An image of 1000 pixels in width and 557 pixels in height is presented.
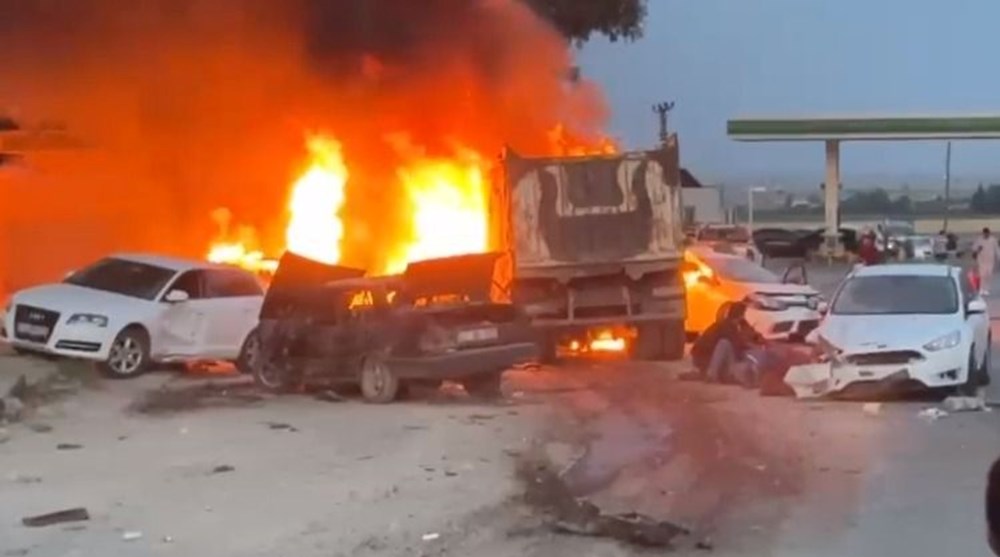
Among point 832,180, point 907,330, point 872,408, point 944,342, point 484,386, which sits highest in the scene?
point 832,180

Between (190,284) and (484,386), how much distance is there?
15.2 feet

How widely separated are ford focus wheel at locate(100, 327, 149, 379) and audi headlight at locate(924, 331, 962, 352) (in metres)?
8.78

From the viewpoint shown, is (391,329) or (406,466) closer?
(406,466)

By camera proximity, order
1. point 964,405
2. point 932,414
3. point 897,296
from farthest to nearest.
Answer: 1. point 897,296
2. point 964,405
3. point 932,414

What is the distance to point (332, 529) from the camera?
984 centimetres

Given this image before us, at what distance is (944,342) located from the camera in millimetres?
16984

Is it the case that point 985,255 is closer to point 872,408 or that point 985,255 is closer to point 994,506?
point 872,408

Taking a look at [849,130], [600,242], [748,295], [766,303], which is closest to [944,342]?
[600,242]

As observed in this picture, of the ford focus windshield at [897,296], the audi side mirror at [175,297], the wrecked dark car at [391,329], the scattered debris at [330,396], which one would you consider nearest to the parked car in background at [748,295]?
the ford focus windshield at [897,296]

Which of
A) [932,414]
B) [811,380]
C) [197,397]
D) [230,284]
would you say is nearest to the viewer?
[932,414]

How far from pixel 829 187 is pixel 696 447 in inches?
1778

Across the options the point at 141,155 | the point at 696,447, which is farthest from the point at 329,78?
the point at 696,447

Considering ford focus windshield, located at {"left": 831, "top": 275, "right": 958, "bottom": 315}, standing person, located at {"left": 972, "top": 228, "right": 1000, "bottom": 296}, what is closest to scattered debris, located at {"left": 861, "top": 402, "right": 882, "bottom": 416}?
ford focus windshield, located at {"left": 831, "top": 275, "right": 958, "bottom": 315}

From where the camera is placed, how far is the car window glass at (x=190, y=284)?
66.8ft
